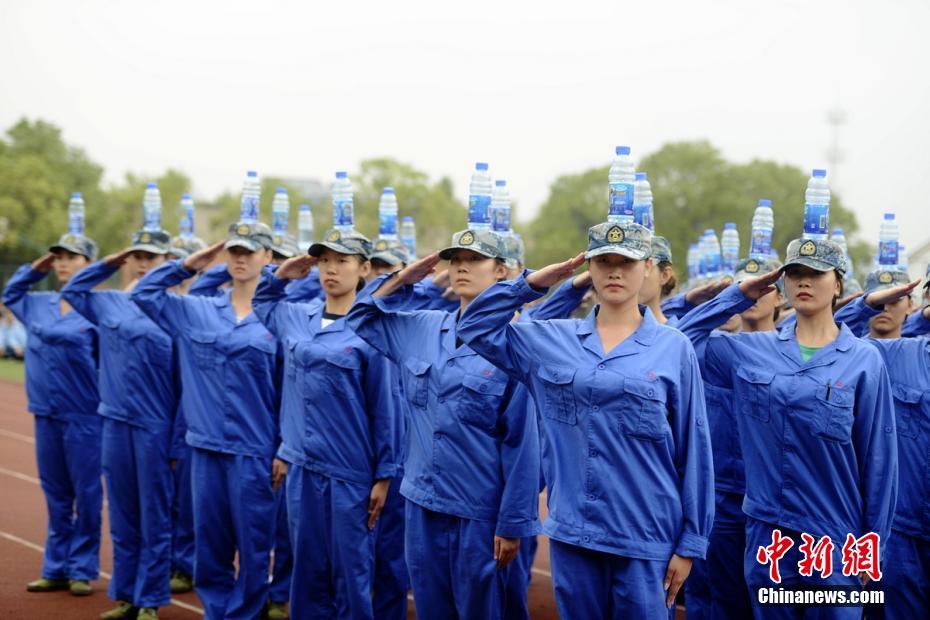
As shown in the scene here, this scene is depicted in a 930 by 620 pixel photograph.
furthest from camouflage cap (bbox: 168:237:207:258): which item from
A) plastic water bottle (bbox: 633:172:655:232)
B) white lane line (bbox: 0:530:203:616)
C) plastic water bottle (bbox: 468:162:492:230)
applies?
plastic water bottle (bbox: 633:172:655:232)

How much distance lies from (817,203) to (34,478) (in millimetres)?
10390

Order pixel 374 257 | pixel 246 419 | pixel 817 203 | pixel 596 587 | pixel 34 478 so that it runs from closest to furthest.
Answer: pixel 596 587, pixel 817 203, pixel 246 419, pixel 374 257, pixel 34 478

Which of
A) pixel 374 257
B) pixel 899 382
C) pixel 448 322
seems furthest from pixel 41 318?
pixel 899 382

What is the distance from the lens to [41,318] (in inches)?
339

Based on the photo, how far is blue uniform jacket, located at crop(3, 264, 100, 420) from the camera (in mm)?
8352

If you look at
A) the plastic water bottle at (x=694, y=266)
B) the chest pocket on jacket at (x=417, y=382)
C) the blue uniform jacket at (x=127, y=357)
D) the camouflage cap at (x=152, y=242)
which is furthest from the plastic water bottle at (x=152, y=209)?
the plastic water bottle at (x=694, y=266)

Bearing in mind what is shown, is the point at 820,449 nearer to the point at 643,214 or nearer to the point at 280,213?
the point at 643,214

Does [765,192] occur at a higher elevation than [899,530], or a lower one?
higher

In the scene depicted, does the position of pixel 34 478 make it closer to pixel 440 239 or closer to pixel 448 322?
pixel 448 322

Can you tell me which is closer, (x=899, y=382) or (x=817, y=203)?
(x=817, y=203)

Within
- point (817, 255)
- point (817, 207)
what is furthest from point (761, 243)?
point (817, 255)

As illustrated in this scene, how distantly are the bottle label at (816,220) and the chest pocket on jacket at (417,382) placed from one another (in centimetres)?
196

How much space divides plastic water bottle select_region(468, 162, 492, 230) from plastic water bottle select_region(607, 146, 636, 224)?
0.99 m

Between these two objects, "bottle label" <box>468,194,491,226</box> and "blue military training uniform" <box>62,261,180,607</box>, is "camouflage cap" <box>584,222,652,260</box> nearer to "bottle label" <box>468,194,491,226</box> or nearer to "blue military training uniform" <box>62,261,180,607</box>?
"bottle label" <box>468,194,491,226</box>
